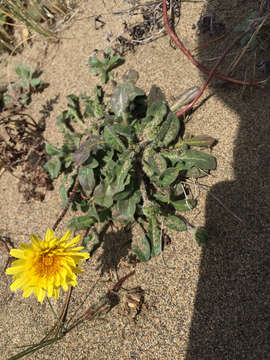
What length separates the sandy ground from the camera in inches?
57.7

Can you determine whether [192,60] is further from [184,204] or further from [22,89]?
[22,89]

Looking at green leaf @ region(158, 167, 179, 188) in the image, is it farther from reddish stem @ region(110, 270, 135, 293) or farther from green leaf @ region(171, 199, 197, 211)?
reddish stem @ region(110, 270, 135, 293)

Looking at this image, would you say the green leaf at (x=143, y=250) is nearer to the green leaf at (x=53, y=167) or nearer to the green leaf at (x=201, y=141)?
the green leaf at (x=201, y=141)

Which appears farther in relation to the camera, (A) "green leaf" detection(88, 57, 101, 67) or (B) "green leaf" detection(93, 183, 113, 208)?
(A) "green leaf" detection(88, 57, 101, 67)

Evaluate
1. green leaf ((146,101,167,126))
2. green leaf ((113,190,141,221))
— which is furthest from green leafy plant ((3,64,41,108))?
green leaf ((113,190,141,221))

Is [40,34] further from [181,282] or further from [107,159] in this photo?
[181,282]

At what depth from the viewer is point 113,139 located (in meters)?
1.91

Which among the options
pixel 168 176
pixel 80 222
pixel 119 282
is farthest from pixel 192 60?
pixel 119 282

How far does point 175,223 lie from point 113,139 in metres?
0.68

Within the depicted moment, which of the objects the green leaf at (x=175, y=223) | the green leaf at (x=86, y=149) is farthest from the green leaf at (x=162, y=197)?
the green leaf at (x=86, y=149)

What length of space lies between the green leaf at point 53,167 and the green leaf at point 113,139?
1.51 ft

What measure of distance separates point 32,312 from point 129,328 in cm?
66

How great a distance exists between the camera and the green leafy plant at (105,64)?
242 cm

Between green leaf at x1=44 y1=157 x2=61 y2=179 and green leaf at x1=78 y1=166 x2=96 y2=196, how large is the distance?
287 mm
